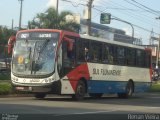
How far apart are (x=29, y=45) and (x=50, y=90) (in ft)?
7.59

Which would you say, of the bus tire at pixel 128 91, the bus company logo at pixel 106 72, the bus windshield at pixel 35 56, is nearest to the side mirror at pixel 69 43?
the bus windshield at pixel 35 56

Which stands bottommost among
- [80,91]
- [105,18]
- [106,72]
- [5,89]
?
[5,89]

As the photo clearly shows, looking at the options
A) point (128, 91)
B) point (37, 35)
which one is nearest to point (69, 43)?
point (37, 35)

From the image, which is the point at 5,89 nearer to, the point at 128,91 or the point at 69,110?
the point at 128,91

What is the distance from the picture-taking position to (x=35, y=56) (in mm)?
23922

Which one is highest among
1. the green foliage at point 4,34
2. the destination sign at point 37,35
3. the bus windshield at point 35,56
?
the green foliage at point 4,34

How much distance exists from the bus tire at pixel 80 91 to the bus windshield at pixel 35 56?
218 centimetres

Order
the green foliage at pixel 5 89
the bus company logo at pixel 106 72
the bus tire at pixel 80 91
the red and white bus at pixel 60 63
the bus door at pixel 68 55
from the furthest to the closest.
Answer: the green foliage at pixel 5 89, the bus company logo at pixel 106 72, the bus tire at pixel 80 91, the bus door at pixel 68 55, the red and white bus at pixel 60 63

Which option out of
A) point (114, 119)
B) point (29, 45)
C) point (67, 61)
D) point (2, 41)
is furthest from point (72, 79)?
point (2, 41)

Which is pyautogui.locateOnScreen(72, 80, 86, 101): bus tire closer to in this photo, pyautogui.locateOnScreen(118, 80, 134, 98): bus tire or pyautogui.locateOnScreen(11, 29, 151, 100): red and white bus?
pyautogui.locateOnScreen(11, 29, 151, 100): red and white bus

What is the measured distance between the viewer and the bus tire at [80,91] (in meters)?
25.2

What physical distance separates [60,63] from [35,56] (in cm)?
115

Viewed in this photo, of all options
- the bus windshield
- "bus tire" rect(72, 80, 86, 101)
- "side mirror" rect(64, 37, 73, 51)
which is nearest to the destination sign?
the bus windshield

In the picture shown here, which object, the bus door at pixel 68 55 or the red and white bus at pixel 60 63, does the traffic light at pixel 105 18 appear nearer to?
the red and white bus at pixel 60 63
